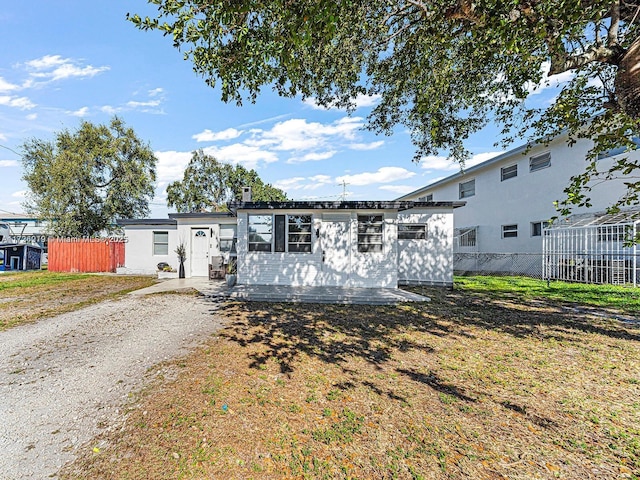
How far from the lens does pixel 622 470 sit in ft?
6.70

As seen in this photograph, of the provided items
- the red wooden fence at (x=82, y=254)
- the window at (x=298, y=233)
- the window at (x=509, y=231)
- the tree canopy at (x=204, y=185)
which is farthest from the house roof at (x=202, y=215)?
the tree canopy at (x=204, y=185)

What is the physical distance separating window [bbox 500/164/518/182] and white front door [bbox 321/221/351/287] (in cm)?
1074

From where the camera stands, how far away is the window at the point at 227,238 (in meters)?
12.7

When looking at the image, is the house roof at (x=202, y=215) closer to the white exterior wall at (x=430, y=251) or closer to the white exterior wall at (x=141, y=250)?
the white exterior wall at (x=141, y=250)

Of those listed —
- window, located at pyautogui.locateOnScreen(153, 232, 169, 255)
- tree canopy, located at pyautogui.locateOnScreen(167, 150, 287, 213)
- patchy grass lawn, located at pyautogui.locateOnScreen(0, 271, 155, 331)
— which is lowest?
patchy grass lawn, located at pyautogui.locateOnScreen(0, 271, 155, 331)

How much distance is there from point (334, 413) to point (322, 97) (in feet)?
24.2

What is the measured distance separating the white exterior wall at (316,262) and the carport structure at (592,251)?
6028 millimetres

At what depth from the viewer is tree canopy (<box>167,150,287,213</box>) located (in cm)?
3141

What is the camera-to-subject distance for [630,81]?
3277mm

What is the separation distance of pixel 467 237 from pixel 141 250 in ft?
60.7

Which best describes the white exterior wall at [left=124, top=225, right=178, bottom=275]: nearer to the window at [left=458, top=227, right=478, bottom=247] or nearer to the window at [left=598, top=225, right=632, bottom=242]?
the window at [left=458, top=227, right=478, bottom=247]

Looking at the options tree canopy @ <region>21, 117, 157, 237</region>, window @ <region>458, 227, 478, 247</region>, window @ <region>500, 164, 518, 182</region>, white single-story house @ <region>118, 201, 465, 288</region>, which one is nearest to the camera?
white single-story house @ <region>118, 201, 465, 288</region>

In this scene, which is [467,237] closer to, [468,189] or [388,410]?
[468,189]

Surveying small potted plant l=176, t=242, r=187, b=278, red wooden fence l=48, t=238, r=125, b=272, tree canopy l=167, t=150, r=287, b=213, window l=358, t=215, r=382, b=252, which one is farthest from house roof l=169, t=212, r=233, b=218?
tree canopy l=167, t=150, r=287, b=213
